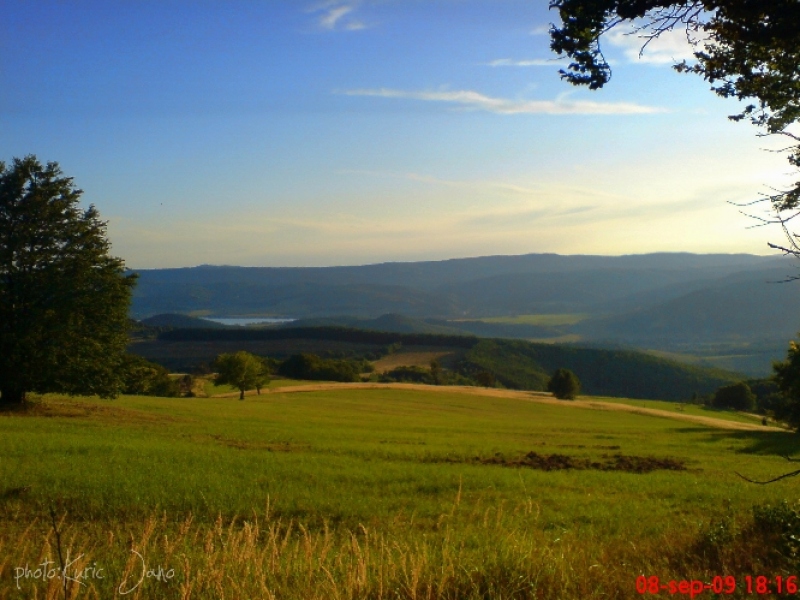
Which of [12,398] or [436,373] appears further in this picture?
[436,373]

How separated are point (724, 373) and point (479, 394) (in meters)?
100

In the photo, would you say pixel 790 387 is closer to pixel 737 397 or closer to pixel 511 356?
pixel 737 397

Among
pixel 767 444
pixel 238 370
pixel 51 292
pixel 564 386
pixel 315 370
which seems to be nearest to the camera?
pixel 51 292

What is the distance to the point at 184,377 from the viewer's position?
87812 mm

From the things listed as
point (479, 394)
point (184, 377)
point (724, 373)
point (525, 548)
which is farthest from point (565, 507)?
point (724, 373)

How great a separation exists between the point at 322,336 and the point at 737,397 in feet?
364

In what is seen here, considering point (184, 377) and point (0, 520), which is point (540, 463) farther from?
point (184, 377)

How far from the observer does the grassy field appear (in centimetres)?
572

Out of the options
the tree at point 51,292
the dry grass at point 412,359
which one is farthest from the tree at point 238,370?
the dry grass at point 412,359

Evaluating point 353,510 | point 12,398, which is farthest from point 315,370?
point 353,510

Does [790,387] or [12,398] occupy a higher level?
[12,398]

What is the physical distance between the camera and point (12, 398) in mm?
27891

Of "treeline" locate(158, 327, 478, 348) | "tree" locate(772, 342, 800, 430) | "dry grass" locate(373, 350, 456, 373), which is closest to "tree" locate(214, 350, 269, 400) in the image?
"tree" locate(772, 342, 800, 430)

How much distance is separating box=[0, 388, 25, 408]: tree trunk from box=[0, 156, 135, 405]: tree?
0.04m
